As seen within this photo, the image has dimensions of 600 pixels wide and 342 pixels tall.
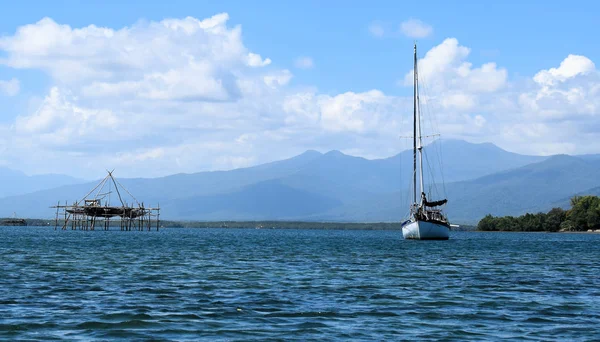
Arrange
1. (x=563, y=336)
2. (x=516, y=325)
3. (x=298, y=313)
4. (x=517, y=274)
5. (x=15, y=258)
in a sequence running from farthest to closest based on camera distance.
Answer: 1. (x=15, y=258)
2. (x=517, y=274)
3. (x=298, y=313)
4. (x=516, y=325)
5. (x=563, y=336)

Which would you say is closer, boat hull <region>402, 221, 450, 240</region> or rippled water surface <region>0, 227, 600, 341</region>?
rippled water surface <region>0, 227, 600, 341</region>

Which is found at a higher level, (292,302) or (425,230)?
(425,230)

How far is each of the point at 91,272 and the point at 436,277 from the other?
59.6ft

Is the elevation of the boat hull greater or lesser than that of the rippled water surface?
greater

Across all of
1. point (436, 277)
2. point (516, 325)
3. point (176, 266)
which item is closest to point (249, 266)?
point (176, 266)

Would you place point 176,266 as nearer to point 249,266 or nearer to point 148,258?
point 249,266

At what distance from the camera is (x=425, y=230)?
312 ft

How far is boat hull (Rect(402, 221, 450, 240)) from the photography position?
9438 cm

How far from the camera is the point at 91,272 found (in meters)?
43.7

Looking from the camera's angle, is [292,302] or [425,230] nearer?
[292,302]

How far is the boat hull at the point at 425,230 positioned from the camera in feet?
310

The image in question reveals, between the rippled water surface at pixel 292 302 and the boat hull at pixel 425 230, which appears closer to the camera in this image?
the rippled water surface at pixel 292 302

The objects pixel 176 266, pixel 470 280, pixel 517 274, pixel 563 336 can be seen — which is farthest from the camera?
pixel 176 266

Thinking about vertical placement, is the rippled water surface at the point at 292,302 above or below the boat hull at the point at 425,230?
below
